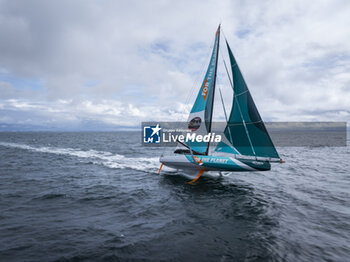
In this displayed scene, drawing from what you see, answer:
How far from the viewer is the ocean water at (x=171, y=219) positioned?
19.1 feet

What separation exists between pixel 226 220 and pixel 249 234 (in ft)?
3.86

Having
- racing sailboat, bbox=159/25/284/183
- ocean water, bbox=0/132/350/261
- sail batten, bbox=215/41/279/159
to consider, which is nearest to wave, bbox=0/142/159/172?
ocean water, bbox=0/132/350/261

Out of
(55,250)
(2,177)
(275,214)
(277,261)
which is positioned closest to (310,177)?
(275,214)

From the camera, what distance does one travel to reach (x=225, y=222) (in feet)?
25.6

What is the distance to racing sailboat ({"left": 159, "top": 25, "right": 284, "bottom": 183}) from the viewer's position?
37.8 ft

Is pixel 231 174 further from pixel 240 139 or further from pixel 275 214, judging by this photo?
pixel 275 214

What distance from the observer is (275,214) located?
8.62 meters

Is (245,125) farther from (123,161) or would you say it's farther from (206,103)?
(123,161)

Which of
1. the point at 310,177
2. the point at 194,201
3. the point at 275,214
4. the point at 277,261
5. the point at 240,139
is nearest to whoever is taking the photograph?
the point at 277,261

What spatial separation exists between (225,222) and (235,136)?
6.20 metres

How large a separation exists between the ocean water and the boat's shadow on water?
33 millimetres

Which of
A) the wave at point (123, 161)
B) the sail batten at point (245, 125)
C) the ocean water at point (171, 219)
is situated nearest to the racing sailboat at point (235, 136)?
the sail batten at point (245, 125)

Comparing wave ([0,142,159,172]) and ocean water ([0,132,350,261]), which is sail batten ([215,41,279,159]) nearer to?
ocean water ([0,132,350,261])

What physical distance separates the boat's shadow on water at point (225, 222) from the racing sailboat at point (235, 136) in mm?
1568
